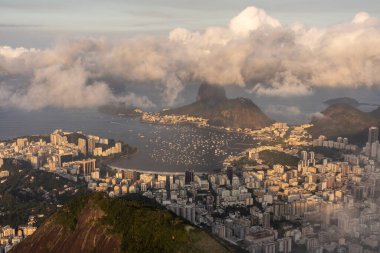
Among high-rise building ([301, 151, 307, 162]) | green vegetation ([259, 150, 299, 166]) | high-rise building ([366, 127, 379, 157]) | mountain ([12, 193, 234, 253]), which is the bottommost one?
green vegetation ([259, 150, 299, 166])

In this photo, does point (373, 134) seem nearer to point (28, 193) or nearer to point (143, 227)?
point (28, 193)

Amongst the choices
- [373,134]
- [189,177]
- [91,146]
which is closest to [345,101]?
[373,134]

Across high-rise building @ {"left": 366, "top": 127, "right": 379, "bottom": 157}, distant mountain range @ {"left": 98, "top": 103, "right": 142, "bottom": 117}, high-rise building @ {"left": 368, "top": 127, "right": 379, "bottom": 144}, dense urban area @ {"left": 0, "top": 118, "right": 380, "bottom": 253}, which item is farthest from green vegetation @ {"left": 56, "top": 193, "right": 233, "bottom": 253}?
distant mountain range @ {"left": 98, "top": 103, "right": 142, "bottom": 117}

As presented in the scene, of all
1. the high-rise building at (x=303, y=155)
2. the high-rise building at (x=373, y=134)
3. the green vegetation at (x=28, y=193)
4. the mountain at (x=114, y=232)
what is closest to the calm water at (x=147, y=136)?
the high-rise building at (x=303, y=155)

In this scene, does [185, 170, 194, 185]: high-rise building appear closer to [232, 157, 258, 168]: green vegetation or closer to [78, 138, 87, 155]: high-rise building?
[232, 157, 258, 168]: green vegetation

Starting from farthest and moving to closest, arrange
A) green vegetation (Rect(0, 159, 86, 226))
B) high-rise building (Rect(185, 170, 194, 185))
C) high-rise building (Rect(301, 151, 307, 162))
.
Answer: high-rise building (Rect(301, 151, 307, 162)), high-rise building (Rect(185, 170, 194, 185)), green vegetation (Rect(0, 159, 86, 226))

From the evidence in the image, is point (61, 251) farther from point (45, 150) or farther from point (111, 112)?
point (111, 112)

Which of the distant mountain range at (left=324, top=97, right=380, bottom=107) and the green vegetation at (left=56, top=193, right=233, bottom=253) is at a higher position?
the distant mountain range at (left=324, top=97, right=380, bottom=107)

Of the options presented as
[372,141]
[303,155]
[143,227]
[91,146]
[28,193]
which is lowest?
[28,193]
